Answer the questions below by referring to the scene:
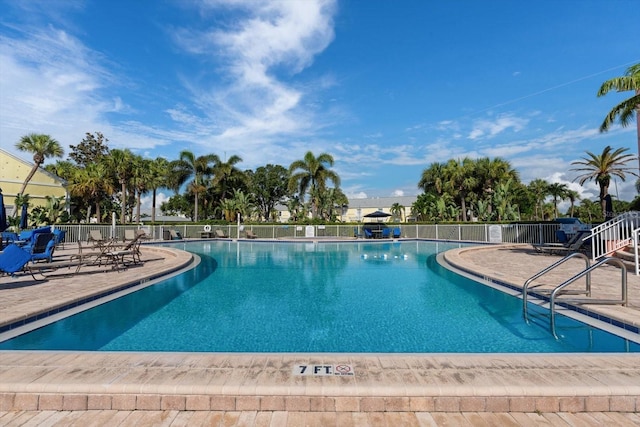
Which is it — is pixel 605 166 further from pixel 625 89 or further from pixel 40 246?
pixel 40 246

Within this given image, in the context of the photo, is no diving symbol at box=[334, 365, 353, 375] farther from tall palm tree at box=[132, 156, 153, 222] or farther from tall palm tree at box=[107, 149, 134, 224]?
tall palm tree at box=[132, 156, 153, 222]

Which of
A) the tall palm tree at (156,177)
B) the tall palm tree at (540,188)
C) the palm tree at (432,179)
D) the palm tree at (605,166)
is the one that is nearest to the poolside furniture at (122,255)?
the tall palm tree at (156,177)

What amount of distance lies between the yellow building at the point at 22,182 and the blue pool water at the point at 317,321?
2755cm

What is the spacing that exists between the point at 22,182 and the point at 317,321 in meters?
32.9

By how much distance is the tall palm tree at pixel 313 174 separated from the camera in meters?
30.7

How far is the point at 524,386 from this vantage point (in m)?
2.48

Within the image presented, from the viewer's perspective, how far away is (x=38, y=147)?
25891 millimetres

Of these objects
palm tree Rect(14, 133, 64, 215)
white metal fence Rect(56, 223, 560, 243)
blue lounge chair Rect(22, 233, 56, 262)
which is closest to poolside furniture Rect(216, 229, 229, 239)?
white metal fence Rect(56, 223, 560, 243)

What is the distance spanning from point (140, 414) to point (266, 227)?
81.6 ft

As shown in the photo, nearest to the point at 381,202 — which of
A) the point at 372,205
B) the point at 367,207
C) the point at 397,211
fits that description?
the point at 372,205

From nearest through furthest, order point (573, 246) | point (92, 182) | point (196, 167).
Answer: point (573, 246), point (92, 182), point (196, 167)

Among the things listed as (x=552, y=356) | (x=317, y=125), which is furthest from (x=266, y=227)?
(x=552, y=356)

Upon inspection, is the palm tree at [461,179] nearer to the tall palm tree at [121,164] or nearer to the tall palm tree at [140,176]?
the tall palm tree at [140,176]

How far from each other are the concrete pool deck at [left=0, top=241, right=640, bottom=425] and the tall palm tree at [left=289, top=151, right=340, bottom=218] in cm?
2771
